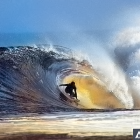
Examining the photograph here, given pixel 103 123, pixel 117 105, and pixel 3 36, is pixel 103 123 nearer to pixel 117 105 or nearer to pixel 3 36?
pixel 117 105

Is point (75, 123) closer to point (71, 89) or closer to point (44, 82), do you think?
point (71, 89)

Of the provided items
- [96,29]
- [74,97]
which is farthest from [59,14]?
[74,97]

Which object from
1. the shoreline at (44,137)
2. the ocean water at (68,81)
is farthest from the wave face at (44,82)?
the shoreline at (44,137)

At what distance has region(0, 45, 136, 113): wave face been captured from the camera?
144 inches

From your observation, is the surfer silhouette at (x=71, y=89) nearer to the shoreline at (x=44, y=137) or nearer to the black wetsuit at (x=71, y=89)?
the black wetsuit at (x=71, y=89)

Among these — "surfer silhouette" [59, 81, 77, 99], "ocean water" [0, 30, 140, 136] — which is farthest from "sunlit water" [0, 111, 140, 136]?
"surfer silhouette" [59, 81, 77, 99]

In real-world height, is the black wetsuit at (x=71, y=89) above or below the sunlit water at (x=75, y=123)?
above

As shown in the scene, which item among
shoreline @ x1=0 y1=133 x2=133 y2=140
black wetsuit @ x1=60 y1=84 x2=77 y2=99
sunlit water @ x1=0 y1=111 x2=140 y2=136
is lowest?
shoreline @ x1=0 y1=133 x2=133 y2=140

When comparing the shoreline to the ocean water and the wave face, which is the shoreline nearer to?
the ocean water

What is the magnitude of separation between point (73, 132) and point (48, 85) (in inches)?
11.7

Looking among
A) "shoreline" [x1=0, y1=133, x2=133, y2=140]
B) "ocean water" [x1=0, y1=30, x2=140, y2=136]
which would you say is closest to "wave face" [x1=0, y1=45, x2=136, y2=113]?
"ocean water" [x1=0, y1=30, x2=140, y2=136]

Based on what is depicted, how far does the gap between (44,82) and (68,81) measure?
13 centimetres

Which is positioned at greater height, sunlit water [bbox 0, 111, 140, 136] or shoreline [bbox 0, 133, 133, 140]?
sunlit water [bbox 0, 111, 140, 136]

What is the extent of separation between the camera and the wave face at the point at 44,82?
3670 mm
